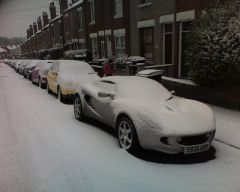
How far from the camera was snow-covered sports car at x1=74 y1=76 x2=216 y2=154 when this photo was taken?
5363 millimetres

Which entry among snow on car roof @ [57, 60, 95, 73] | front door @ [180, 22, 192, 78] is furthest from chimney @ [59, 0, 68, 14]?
snow on car roof @ [57, 60, 95, 73]

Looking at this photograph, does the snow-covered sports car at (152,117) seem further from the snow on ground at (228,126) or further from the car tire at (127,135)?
the snow on ground at (228,126)

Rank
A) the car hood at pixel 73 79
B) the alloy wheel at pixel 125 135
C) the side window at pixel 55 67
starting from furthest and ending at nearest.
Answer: the side window at pixel 55 67, the car hood at pixel 73 79, the alloy wheel at pixel 125 135

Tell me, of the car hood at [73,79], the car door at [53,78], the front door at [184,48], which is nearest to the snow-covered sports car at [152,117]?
the car hood at [73,79]

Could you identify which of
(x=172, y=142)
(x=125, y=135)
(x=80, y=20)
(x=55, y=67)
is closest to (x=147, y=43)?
(x=55, y=67)

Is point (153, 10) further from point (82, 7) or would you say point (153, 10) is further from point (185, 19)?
point (82, 7)

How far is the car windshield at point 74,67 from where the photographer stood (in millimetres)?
12203

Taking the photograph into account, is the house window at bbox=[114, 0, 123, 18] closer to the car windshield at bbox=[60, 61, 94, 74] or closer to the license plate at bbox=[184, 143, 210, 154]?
the car windshield at bbox=[60, 61, 94, 74]

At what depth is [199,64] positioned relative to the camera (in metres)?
9.91

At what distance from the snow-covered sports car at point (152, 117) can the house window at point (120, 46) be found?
49.4 ft

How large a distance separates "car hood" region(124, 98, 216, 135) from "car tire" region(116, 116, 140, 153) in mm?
263

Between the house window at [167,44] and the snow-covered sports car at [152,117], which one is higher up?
the house window at [167,44]

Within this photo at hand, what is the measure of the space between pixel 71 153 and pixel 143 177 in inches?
66.1

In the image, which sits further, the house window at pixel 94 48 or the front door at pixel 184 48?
the house window at pixel 94 48
